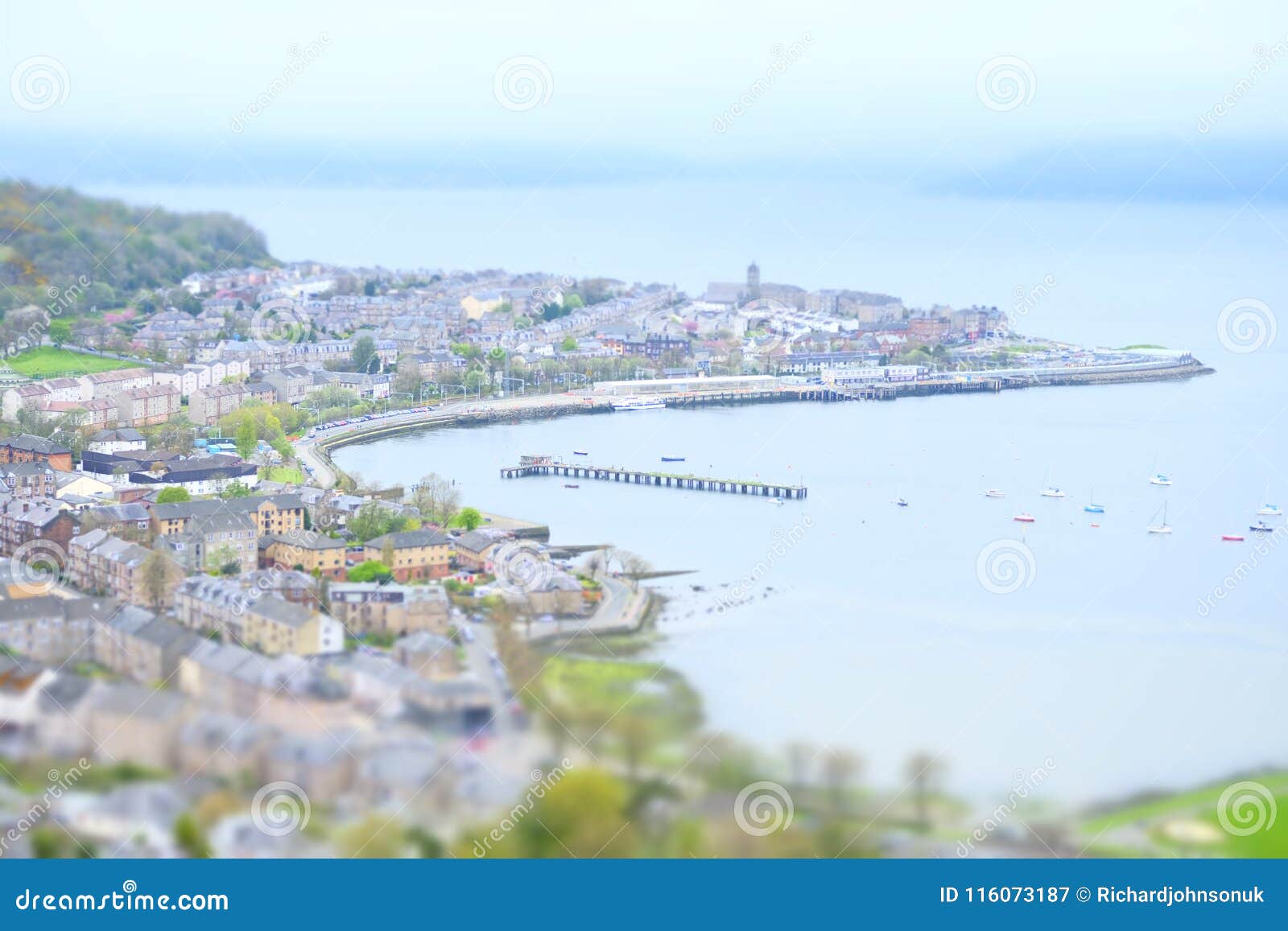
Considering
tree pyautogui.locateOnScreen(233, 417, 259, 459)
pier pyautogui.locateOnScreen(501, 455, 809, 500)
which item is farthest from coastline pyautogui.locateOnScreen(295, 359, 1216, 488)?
pier pyautogui.locateOnScreen(501, 455, 809, 500)

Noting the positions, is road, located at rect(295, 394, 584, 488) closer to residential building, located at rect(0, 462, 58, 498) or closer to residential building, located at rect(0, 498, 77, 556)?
residential building, located at rect(0, 462, 58, 498)

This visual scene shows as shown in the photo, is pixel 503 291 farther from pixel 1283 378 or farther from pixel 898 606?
pixel 898 606

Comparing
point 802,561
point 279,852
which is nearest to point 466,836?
point 279,852

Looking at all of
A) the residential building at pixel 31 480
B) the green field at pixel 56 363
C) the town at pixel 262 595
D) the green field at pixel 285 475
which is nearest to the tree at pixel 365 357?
the town at pixel 262 595

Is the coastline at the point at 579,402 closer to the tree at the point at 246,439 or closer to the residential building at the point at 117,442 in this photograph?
the tree at the point at 246,439

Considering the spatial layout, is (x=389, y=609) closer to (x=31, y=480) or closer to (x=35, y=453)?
(x=31, y=480)

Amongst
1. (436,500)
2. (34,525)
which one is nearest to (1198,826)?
(436,500)
